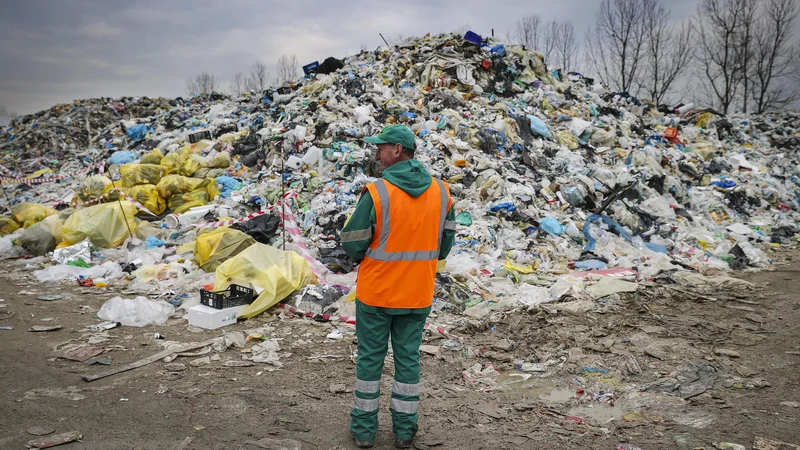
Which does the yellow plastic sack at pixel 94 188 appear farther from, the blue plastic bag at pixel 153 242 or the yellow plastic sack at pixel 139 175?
the blue plastic bag at pixel 153 242

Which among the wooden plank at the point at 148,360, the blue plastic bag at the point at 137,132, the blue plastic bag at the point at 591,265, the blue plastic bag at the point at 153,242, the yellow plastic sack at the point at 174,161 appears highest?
the blue plastic bag at the point at 137,132

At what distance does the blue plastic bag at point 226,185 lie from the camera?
8.82 meters

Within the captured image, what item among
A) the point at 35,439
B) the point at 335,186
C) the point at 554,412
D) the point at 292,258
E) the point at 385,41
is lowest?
the point at 554,412

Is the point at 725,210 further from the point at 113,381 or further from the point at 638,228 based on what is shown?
the point at 113,381

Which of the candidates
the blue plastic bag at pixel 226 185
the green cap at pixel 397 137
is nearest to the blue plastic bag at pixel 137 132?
the blue plastic bag at pixel 226 185

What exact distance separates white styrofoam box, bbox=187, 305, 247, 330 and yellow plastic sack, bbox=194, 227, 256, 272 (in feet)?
4.67

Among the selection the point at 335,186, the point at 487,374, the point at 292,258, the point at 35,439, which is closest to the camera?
the point at 35,439

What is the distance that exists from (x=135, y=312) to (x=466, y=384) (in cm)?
312

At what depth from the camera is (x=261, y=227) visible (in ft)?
22.6

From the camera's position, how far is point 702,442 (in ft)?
8.93

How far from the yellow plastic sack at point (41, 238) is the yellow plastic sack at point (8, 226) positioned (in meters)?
1.11

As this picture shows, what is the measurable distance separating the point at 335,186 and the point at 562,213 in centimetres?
382

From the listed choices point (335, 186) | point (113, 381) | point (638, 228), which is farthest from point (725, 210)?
point (113, 381)

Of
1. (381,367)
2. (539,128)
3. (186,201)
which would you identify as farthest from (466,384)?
(539,128)
